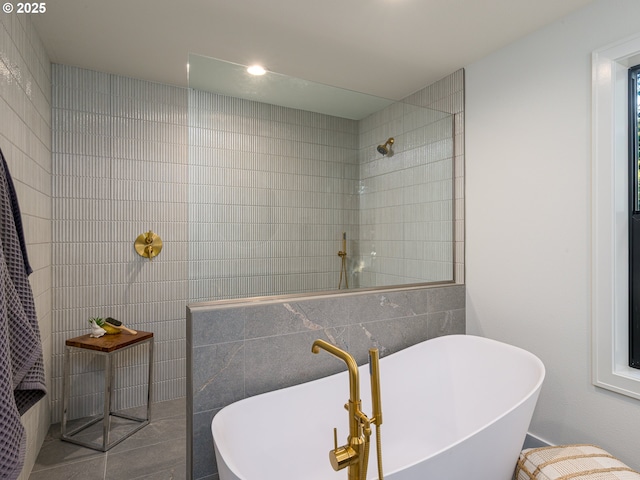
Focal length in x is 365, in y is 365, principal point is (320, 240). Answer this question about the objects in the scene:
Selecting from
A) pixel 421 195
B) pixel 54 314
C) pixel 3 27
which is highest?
pixel 3 27

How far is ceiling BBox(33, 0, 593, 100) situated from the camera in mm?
1953

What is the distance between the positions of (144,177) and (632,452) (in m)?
3.50

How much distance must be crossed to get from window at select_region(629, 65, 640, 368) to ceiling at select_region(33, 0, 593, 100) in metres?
0.56

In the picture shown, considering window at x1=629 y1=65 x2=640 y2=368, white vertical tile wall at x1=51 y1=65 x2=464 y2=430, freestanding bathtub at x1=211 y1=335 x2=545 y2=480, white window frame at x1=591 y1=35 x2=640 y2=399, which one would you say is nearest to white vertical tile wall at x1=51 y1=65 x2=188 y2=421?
white vertical tile wall at x1=51 y1=65 x2=464 y2=430

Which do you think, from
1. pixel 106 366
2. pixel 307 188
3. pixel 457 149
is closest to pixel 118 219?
pixel 106 366

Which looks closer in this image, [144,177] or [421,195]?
[421,195]

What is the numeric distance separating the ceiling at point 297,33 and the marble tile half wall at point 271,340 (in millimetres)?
1581

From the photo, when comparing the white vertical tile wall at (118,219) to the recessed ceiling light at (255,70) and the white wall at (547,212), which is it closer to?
the recessed ceiling light at (255,70)

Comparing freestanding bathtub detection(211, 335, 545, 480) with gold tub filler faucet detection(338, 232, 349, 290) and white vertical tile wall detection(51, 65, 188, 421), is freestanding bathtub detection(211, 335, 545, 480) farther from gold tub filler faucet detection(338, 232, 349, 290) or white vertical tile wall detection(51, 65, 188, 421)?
white vertical tile wall detection(51, 65, 188, 421)

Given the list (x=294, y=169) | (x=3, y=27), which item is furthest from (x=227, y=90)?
(x=3, y=27)

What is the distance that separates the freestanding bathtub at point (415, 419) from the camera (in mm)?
1478

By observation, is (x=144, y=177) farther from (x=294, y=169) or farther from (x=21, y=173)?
(x=294, y=169)

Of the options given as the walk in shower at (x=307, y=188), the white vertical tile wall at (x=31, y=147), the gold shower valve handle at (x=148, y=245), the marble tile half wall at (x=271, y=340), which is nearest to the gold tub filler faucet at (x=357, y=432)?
the marble tile half wall at (x=271, y=340)

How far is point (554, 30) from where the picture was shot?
209cm
